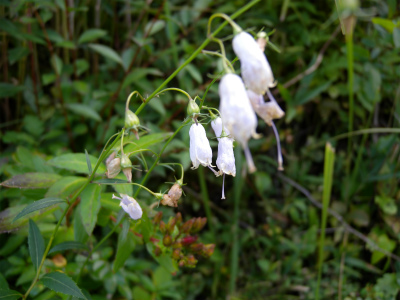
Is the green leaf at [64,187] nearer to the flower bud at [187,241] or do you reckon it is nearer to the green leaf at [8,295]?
the green leaf at [8,295]

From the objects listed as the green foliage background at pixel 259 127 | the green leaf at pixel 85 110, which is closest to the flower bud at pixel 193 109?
the green foliage background at pixel 259 127

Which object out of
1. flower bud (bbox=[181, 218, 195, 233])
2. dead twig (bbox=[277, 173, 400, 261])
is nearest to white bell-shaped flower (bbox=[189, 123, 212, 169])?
flower bud (bbox=[181, 218, 195, 233])

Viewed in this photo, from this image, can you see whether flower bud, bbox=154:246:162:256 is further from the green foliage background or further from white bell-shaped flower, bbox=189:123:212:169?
white bell-shaped flower, bbox=189:123:212:169

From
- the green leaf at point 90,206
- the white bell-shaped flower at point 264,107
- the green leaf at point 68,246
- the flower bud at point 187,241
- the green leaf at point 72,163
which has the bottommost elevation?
the flower bud at point 187,241

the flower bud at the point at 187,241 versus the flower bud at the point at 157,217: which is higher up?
the flower bud at the point at 157,217

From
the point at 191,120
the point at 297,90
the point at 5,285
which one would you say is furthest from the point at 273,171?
the point at 5,285
